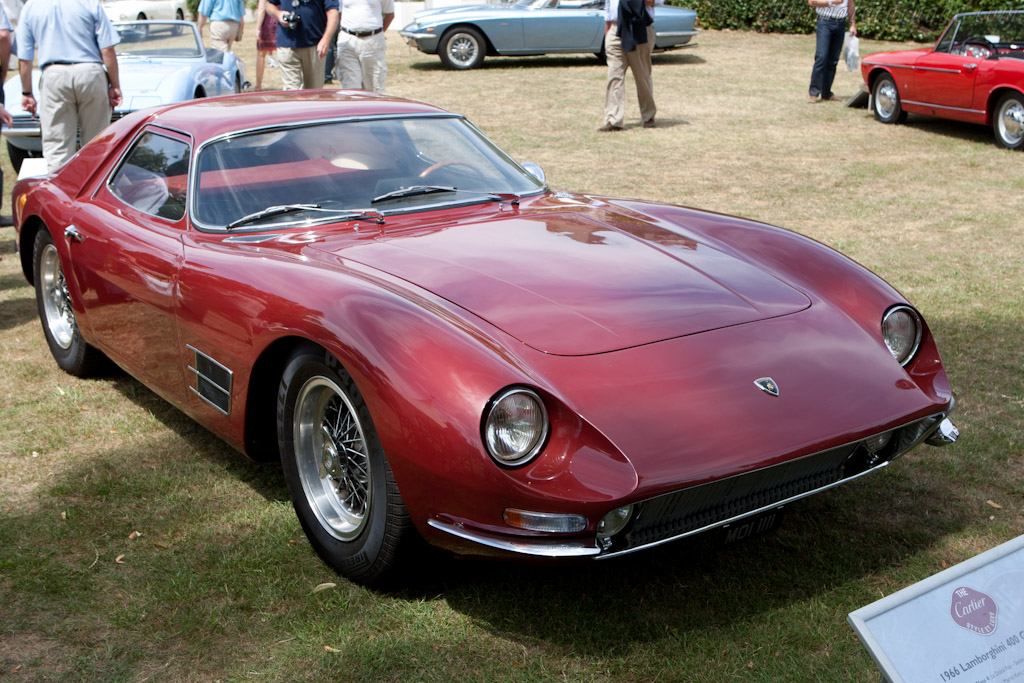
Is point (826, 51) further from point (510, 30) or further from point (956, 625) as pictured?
point (956, 625)

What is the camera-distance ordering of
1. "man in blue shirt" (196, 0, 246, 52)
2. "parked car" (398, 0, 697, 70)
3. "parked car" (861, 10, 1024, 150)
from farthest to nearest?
"parked car" (398, 0, 697, 70) < "man in blue shirt" (196, 0, 246, 52) < "parked car" (861, 10, 1024, 150)

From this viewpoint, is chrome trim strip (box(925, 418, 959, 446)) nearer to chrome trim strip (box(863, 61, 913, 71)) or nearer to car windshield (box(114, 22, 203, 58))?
chrome trim strip (box(863, 61, 913, 71))

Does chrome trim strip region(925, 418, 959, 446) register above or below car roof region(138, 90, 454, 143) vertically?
below

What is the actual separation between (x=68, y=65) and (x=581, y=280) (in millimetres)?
5807

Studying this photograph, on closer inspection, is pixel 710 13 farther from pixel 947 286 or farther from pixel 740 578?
pixel 740 578

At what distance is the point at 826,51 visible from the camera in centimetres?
1280

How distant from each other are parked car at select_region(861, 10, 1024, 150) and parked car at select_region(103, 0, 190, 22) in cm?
1663

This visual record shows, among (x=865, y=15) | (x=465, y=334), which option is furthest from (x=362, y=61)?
(x=865, y=15)

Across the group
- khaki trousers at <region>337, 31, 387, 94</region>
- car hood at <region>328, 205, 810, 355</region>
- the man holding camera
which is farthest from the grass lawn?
khaki trousers at <region>337, 31, 387, 94</region>

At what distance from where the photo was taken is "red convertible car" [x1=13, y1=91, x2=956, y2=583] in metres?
2.55

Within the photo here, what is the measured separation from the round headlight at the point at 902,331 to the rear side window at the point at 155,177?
8.61ft

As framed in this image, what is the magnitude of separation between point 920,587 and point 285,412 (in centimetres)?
195

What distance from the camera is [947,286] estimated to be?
612cm

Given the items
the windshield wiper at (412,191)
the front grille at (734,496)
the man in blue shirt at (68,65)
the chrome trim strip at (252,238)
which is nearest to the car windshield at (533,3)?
the man in blue shirt at (68,65)
